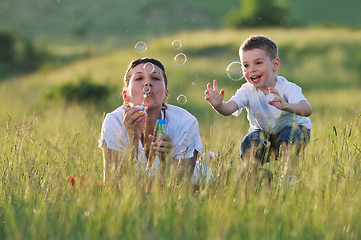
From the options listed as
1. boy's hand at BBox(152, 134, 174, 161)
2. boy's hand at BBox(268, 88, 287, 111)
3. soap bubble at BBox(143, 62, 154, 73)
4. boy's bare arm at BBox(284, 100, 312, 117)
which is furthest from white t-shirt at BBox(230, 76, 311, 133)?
boy's hand at BBox(152, 134, 174, 161)

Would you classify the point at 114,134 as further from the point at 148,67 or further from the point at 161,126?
the point at 148,67

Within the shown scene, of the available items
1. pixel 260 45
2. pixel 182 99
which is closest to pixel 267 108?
pixel 260 45

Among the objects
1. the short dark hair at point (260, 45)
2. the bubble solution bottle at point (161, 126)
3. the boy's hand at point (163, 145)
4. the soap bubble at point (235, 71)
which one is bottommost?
the boy's hand at point (163, 145)

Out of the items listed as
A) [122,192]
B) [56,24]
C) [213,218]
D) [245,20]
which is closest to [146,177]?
[122,192]

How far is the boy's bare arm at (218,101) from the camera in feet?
14.8

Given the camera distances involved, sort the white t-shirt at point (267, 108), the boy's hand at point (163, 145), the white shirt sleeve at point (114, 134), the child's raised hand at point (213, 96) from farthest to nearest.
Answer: the white t-shirt at point (267, 108) → the child's raised hand at point (213, 96) → the white shirt sleeve at point (114, 134) → the boy's hand at point (163, 145)

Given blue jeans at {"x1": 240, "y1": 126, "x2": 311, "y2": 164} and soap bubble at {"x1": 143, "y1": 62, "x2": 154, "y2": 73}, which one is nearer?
soap bubble at {"x1": 143, "y1": 62, "x2": 154, "y2": 73}

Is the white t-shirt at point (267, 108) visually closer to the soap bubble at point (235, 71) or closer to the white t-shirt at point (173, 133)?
the soap bubble at point (235, 71)

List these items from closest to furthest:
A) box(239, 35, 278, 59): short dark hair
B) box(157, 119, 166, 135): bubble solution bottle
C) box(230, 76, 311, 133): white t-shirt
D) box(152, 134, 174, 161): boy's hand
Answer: box(152, 134, 174, 161): boy's hand → box(157, 119, 166, 135): bubble solution bottle → box(239, 35, 278, 59): short dark hair → box(230, 76, 311, 133): white t-shirt

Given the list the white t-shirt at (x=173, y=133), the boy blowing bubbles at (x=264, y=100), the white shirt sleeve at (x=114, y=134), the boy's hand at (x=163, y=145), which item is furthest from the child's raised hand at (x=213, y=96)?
the white shirt sleeve at (x=114, y=134)

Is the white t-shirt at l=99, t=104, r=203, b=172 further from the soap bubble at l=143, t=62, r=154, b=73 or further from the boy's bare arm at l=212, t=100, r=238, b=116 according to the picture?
the soap bubble at l=143, t=62, r=154, b=73

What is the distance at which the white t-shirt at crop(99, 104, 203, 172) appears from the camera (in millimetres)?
4367

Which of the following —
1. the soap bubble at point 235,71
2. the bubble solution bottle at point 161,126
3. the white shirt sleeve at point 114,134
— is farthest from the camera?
the soap bubble at point 235,71

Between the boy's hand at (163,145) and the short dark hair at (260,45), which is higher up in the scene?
the short dark hair at (260,45)
